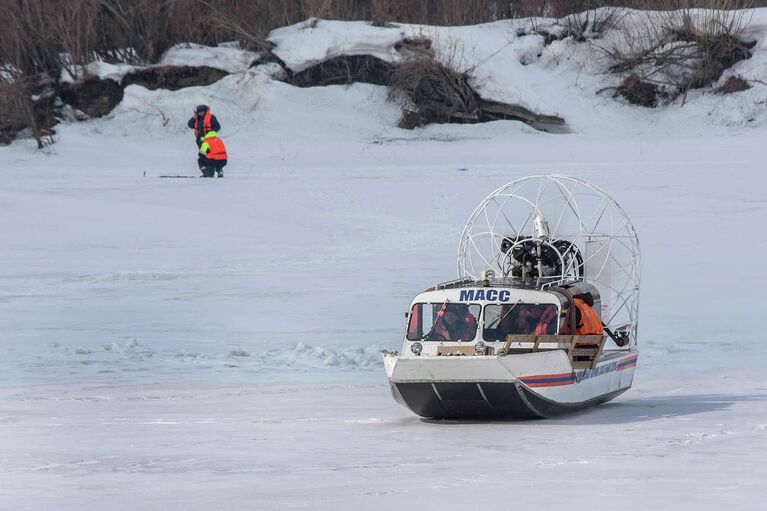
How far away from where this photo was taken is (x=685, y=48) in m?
28.7

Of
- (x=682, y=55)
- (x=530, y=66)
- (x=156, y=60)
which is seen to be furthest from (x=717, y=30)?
(x=156, y=60)

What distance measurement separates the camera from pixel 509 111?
90.0 feet

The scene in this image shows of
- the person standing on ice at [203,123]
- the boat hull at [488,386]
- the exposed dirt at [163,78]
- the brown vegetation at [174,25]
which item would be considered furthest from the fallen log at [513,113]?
the boat hull at [488,386]

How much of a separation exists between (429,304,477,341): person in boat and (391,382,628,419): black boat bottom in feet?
1.90

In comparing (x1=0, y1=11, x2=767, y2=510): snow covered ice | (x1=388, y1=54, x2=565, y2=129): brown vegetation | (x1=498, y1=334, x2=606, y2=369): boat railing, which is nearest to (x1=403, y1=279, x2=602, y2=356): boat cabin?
(x1=498, y1=334, x2=606, y2=369): boat railing

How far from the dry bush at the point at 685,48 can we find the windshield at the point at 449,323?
19415 mm

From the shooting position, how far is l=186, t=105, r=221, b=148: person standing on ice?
22719 mm

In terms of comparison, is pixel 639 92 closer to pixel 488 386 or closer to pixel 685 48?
pixel 685 48

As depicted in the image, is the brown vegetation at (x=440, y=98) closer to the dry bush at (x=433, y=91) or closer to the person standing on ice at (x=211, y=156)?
the dry bush at (x=433, y=91)

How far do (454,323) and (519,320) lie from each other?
465 millimetres

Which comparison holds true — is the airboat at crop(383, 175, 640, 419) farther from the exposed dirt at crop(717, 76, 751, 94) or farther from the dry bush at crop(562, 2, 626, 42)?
the dry bush at crop(562, 2, 626, 42)

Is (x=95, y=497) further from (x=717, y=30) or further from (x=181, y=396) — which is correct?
(x=717, y=30)

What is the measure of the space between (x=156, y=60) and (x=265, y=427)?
21.4 meters

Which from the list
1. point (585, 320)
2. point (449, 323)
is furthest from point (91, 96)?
point (585, 320)
